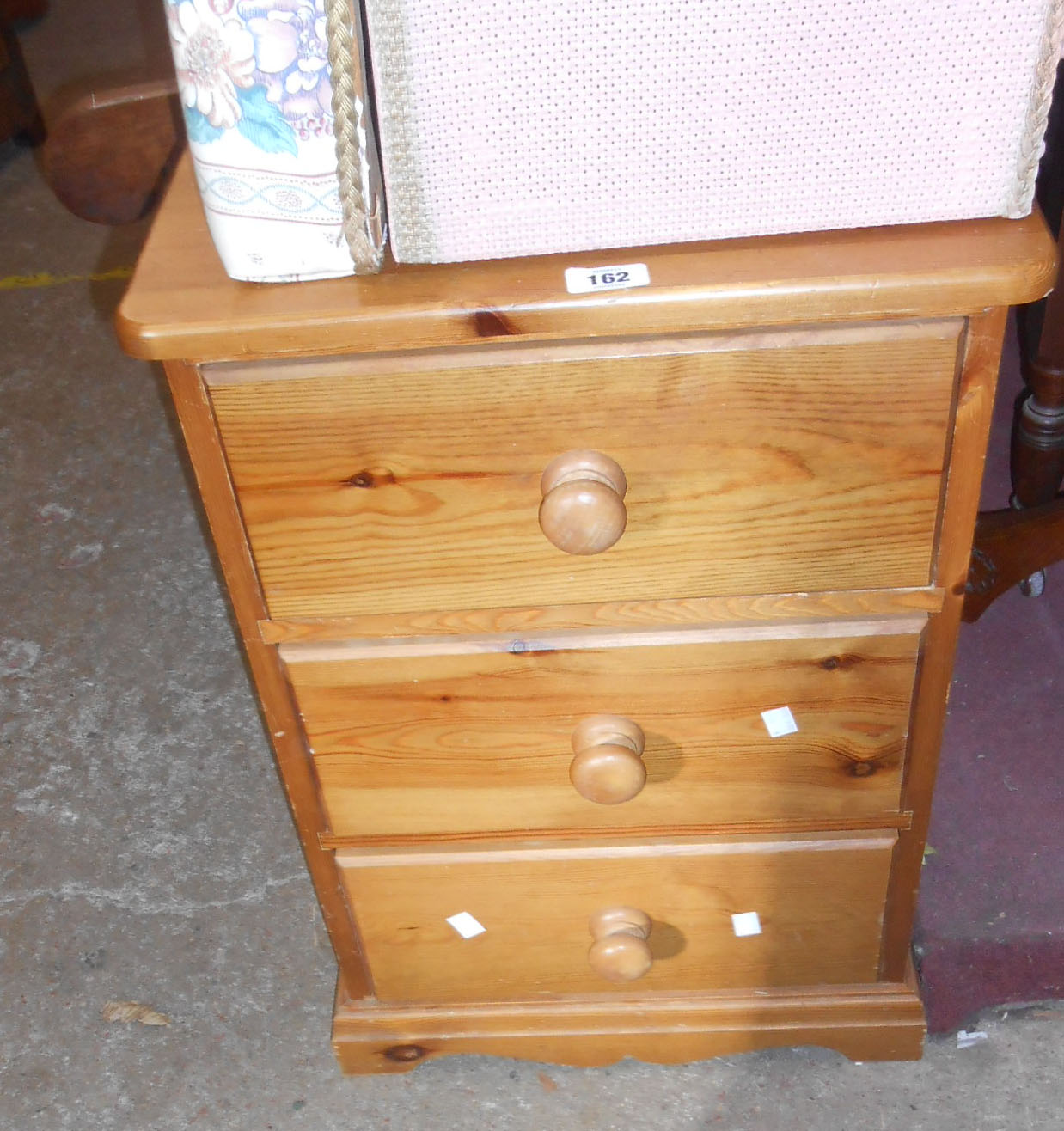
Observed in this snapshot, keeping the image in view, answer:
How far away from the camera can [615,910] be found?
90 cm

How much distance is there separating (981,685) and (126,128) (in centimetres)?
93

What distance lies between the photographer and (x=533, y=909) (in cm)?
90

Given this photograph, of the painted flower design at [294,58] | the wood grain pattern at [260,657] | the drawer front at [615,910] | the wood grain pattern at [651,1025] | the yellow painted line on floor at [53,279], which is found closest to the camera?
the painted flower design at [294,58]

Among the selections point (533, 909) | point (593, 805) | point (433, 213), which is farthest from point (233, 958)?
point (433, 213)

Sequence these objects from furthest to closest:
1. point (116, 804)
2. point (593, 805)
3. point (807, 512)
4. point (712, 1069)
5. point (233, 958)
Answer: point (116, 804) → point (233, 958) → point (712, 1069) → point (593, 805) → point (807, 512)

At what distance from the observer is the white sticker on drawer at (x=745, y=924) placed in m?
0.91

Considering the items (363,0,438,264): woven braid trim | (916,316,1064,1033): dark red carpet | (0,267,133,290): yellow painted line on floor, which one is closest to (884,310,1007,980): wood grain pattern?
(916,316,1064,1033): dark red carpet

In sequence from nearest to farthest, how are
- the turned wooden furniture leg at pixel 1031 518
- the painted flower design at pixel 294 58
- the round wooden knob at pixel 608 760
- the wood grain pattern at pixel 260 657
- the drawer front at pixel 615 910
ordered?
the painted flower design at pixel 294 58
the wood grain pattern at pixel 260 657
the round wooden knob at pixel 608 760
the drawer front at pixel 615 910
the turned wooden furniture leg at pixel 1031 518

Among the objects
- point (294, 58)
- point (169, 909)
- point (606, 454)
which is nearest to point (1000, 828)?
point (606, 454)

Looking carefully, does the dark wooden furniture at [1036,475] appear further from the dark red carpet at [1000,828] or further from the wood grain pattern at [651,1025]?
the wood grain pattern at [651,1025]

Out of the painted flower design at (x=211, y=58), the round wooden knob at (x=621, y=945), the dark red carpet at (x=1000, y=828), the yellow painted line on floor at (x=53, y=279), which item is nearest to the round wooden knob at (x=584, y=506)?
the painted flower design at (x=211, y=58)

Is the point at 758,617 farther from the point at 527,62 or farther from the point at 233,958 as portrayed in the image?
the point at 233,958

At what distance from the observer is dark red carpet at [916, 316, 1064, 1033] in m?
1.04

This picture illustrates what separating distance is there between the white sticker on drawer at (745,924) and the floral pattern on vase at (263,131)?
0.56 metres
